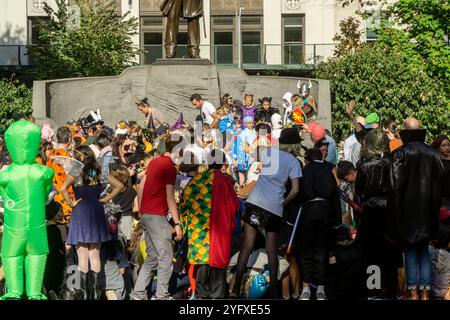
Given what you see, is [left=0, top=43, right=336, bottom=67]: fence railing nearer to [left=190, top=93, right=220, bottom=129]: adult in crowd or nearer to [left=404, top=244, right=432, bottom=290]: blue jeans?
[left=190, top=93, right=220, bottom=129]: adult in crowd

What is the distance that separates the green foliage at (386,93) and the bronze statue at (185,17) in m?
3.90

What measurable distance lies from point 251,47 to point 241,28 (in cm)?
99

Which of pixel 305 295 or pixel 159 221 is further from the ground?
pixel 159 221

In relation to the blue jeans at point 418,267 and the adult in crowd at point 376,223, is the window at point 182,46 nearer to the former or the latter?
the adult in crowd at point 376,223

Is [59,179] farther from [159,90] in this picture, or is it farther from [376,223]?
[159,90]

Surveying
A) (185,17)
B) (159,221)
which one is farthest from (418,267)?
(185,17)

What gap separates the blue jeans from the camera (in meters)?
11.0

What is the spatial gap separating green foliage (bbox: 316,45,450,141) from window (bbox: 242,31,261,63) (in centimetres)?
1856

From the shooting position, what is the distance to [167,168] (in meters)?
11.8

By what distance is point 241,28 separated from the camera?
44938mm

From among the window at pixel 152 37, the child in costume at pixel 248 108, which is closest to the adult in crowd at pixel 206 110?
the child in costume at pixel 248 108

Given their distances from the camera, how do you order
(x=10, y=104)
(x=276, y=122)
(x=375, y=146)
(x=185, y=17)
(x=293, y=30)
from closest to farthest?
1. (x=375, y=146)
2. (x=276, y=122)
3. (x=185, y=17)
4. (x=10, y=104)
5. (x=293, y=30)
